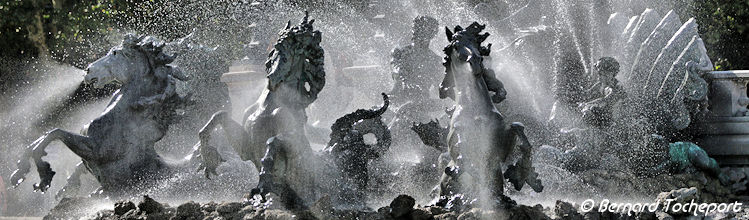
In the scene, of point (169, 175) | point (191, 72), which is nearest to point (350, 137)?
point (169, 175)

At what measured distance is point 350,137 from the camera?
7.86m

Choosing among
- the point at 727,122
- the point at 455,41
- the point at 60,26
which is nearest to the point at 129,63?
the point at 455,41

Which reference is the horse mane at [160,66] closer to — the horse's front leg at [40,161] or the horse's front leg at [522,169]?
the horse's front leg at [40,161]

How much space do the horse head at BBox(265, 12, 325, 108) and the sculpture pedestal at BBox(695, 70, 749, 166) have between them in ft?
14.6

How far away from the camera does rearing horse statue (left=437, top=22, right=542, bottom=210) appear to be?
285 inches

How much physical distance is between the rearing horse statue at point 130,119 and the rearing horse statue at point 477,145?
2433mm

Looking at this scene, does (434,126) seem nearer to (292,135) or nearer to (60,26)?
(292,135)

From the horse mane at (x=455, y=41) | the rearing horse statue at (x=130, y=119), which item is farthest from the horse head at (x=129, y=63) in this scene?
the horse mane at (x=455, y=41)

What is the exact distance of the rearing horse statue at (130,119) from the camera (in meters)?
8.46

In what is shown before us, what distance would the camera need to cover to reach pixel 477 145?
23.8 ft

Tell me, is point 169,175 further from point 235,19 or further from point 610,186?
point 235,19

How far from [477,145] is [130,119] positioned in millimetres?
2795

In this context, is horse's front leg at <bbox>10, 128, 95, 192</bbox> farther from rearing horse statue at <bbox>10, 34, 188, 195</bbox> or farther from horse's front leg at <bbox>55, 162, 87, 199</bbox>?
horse's front leg at <bbox>55, 162, 87, 199</bbox>

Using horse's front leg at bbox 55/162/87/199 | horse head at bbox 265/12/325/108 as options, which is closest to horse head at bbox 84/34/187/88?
horse's front leg at bbox 55/162/87/199
